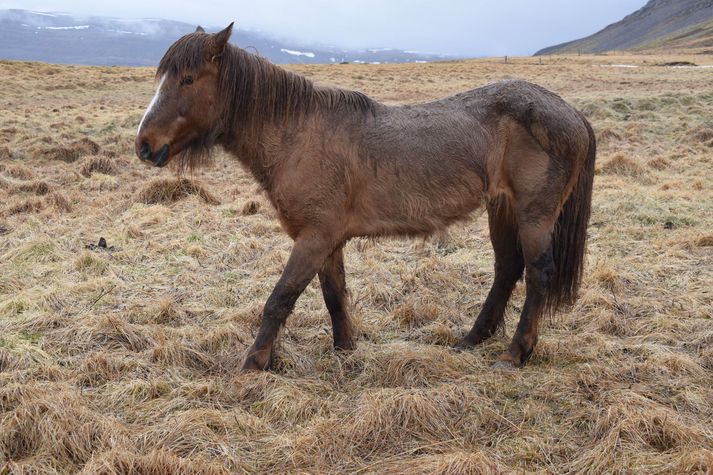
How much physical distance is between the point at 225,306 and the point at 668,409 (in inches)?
146

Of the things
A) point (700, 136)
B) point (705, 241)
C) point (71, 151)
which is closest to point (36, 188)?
point (71, 151)

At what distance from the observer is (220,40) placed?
3.78 m

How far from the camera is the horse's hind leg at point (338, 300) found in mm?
4422

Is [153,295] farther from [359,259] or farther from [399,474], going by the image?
[399,474]

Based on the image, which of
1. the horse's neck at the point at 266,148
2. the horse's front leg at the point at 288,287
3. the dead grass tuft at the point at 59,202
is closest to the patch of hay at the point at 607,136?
the dead grass tuft at the point at 59,202

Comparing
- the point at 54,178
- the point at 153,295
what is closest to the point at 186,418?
the point at 153,295

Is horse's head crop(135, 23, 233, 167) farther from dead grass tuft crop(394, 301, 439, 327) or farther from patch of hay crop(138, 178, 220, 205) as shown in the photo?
patch of hay crop(138, 178, 220, 205)

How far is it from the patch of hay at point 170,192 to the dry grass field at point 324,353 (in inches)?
0.9

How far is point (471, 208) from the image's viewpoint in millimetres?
4266

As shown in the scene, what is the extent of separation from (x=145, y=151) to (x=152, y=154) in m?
0.05

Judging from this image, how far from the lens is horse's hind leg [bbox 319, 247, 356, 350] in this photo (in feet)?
14.5

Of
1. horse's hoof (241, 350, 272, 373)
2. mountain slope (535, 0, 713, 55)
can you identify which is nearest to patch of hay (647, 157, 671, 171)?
horse's hoof (241, 350, 272, 373)

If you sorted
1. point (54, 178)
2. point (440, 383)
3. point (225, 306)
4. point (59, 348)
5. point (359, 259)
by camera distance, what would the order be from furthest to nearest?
point (54, 178), point (359, 259), point (225, 306), point (59, 348), point (440, 383)

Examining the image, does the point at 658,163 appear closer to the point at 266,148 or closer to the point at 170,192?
the point at 170,192
